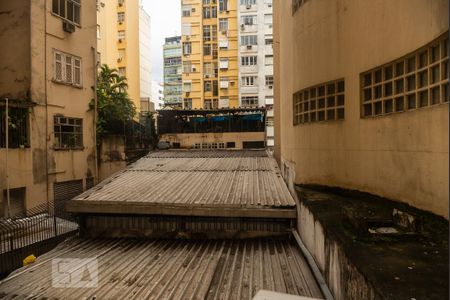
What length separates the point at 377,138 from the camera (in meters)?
8.43

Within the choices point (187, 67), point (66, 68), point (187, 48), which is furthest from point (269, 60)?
point (66, 68)

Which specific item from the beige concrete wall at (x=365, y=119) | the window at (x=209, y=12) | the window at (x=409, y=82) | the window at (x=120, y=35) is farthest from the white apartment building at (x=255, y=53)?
the window at (x=409, y=82)

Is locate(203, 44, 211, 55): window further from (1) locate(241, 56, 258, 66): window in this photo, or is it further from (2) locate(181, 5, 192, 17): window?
(1) locate(241, 56, 258, 66): window

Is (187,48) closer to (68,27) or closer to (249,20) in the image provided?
(249,20)

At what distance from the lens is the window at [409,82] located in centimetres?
629

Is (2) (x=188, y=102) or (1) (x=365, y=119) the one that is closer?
(1) (x=365, y=119)

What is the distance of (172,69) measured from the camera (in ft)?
254

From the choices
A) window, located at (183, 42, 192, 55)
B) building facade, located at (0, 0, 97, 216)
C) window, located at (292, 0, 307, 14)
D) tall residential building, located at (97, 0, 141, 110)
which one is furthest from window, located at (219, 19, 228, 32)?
window, located at (292, 0, 307, 14)

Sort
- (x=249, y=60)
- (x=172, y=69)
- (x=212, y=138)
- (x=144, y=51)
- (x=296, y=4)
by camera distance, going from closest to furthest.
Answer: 1. (x=296, y=4)
2. (x=212, y=138)
3. (x=249, y=60)
4. (x=144, y=51)
5. (x=172, y=69)

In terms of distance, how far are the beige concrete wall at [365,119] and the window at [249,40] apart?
32.2 meters

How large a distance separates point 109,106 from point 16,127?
7.81 metres

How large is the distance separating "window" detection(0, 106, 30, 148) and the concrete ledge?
13.2 metres

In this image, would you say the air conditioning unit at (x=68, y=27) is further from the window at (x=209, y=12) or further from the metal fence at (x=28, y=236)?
the window at (x=209, y=12)

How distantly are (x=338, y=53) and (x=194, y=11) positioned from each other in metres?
42.6
